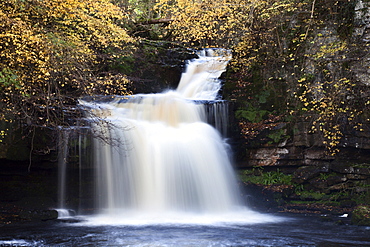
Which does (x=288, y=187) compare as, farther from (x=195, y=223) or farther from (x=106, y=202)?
(x=106, y=202)

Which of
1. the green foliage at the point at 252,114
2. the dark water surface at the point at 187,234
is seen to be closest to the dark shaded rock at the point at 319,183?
the dark water surface at the point at 187,234

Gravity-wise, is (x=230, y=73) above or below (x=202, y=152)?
above

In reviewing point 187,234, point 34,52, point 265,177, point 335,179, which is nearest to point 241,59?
point 265,177

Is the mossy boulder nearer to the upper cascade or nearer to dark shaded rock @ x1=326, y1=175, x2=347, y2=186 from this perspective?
dark shaded rock @ x1=326, y1=175, x2=347, y2=186

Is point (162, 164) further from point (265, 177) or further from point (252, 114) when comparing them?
point (252, 114)

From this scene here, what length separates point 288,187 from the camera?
1118 cm

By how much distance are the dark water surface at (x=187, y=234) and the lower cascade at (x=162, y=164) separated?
1.04 meters

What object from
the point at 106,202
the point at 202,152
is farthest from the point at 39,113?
the point at 202,152

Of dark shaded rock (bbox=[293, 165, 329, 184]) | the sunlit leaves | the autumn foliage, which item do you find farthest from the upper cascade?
the sunlit leaves

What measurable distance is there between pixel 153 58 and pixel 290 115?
6.07 m

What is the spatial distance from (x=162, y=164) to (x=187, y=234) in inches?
133

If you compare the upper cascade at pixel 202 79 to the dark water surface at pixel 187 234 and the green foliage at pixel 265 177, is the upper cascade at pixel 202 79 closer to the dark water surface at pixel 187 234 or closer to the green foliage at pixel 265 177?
the green foliage at pixel 265 177

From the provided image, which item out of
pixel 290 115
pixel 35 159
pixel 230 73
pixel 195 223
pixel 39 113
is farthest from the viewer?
pixel 230 73

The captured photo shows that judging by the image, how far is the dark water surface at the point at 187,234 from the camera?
666cm
